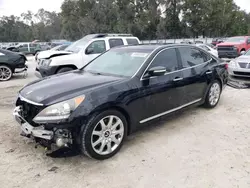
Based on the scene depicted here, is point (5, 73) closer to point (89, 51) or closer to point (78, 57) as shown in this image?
point (78, 57)

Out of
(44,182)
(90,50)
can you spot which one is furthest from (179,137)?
(90,50)

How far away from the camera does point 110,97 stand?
11.0 feet

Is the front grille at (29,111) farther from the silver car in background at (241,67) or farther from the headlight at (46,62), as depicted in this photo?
the silver car in background at (241,67)

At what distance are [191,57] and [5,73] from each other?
8018 mm

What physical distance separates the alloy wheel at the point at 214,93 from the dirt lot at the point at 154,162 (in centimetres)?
90

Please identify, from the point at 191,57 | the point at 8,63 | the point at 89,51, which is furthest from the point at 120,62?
the point at 8,63

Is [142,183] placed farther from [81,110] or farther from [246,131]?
[246,131]

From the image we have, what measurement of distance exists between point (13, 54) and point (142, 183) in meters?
9.14

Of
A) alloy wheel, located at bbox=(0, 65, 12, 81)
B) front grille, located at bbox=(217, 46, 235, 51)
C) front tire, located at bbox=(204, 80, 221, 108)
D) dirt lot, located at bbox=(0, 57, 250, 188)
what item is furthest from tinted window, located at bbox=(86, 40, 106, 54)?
front grille, located at bbox=(217, 46, 235, 51)

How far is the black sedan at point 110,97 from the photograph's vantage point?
3082 millimetres

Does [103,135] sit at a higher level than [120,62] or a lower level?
lower

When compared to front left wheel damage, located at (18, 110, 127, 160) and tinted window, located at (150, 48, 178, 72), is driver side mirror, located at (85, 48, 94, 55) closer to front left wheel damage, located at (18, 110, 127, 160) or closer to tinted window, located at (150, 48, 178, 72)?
tinted window, located at (150, 48, 178, 72)

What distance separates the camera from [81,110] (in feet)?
10.1

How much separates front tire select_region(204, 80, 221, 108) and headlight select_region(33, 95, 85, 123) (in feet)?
10.8
